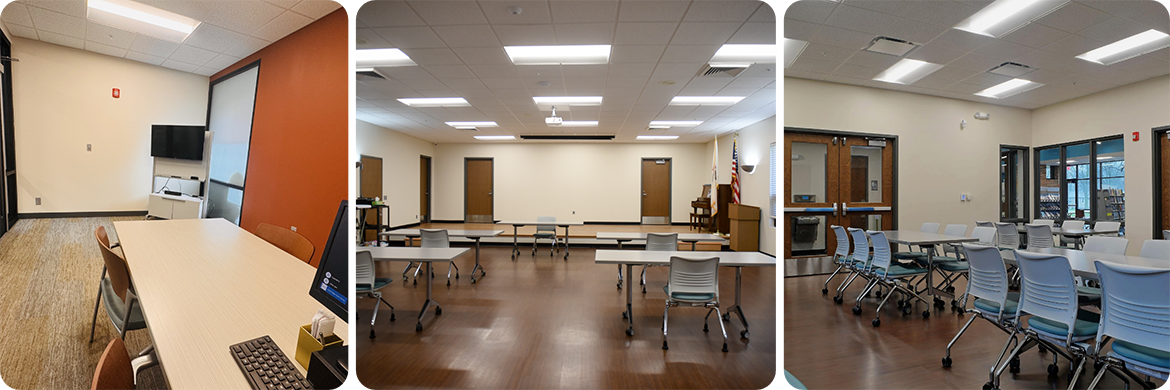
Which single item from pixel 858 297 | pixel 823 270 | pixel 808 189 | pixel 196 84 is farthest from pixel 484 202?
pixel 858 297

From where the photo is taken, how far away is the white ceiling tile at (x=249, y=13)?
291 cm

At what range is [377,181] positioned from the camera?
4.72 feet

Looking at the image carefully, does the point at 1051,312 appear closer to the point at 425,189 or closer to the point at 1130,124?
the point at 1130,124

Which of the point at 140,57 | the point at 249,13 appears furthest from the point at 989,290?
the point at 249,13

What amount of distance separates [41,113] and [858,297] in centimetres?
582

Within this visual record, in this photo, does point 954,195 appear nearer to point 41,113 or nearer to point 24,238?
point 41,113

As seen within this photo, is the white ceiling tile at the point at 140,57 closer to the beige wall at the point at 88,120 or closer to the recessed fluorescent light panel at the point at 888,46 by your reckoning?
the beige wall at the point at 88,120

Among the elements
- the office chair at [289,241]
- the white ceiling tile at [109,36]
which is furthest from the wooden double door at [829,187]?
the white ceiling tile at [109,36]

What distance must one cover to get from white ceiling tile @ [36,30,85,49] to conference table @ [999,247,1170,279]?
4947mm

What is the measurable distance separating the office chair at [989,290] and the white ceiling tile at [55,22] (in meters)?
4.85

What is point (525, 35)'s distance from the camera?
108 cm

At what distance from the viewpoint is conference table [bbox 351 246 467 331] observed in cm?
129

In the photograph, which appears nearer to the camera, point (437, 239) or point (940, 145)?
point (437, 239)

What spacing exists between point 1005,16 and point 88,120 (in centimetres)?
446
